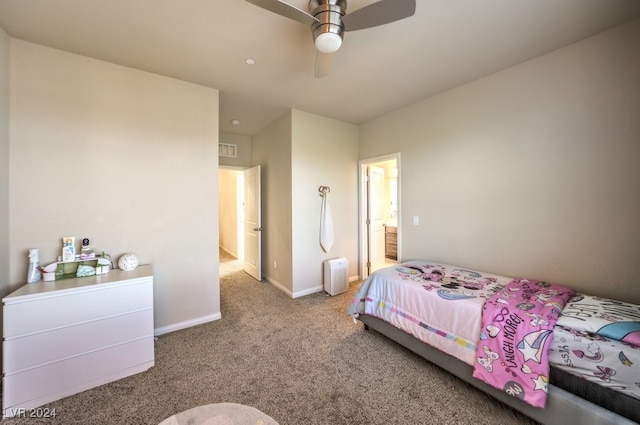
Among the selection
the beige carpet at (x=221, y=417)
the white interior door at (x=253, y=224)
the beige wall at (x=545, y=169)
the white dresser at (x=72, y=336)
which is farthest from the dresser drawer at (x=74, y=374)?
the beige wall at (x=545, y=169)

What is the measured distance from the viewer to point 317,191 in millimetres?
3721

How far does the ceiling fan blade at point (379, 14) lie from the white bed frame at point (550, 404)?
91.9 inches

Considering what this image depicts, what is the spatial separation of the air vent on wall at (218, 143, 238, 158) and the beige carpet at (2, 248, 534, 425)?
2986mm

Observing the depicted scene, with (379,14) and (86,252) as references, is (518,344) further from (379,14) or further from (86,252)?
(86,252)

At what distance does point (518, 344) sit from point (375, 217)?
2924 millimetres

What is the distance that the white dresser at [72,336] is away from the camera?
161 centimetres

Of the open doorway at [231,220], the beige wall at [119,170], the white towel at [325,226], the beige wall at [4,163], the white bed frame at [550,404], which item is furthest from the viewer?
the open doorway at [231,220]

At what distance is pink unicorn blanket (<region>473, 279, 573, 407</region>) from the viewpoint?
4.60 feet

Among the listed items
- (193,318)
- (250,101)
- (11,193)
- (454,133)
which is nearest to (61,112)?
(11,193)

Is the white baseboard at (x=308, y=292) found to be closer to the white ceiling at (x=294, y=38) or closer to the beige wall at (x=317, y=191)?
the beige wall at (x=317, y=191)

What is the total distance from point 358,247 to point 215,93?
310cm

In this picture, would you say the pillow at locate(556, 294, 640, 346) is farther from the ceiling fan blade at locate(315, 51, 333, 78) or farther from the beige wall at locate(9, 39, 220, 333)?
the beige wall at locate(9, 39, 220, 333)

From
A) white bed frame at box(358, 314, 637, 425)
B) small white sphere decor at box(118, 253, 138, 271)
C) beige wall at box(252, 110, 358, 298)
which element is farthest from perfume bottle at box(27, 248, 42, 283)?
white bed frame at box(358, 314, 637, 425)

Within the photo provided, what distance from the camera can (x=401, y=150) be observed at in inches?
135
